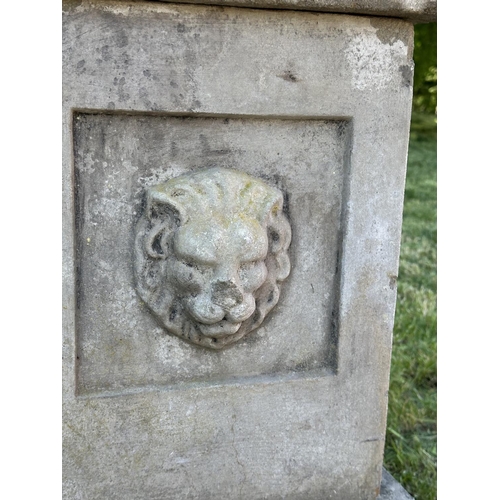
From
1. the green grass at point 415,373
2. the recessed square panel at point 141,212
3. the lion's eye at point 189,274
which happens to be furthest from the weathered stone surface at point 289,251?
the green grass at point 415,373

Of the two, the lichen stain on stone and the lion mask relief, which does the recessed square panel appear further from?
the lichen stain on stone

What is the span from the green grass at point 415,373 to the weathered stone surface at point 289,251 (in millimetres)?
583

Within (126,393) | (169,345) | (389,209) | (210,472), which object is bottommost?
(210,472)

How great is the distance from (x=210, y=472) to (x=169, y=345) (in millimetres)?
389

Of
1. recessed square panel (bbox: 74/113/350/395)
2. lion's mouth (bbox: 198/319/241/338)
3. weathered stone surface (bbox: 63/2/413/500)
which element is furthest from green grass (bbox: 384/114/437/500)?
lion's mouth (bbox: 198/319/241/338)

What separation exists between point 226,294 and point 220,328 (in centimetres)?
12

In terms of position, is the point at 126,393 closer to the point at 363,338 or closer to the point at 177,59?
the point at 363,338

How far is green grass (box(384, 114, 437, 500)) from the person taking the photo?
248 cm

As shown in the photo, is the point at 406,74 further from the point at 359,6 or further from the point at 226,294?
the point at 226,294

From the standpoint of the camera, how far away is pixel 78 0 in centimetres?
142

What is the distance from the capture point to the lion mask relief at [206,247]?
155 centimetres

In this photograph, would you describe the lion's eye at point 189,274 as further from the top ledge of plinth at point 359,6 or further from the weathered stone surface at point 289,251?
the top ledge of plinth at point 359,6

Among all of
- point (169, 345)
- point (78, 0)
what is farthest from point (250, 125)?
point (169, 345)

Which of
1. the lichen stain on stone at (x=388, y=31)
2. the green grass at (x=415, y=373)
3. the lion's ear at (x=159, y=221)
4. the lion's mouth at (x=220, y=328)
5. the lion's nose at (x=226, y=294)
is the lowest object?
the green grass at (x=415, y=373)
